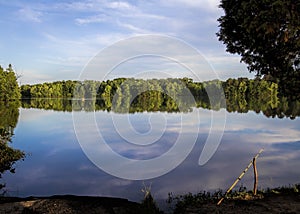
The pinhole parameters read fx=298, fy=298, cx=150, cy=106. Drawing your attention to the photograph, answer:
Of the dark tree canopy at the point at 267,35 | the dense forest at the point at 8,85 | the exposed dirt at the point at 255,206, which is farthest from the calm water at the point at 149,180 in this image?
the dense forest at the point at 8,85

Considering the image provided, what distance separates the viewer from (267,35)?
Result: 1752cm

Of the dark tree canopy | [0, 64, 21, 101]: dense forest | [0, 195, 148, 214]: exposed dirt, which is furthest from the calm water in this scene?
[0, 64, 21, 101]: dense forest

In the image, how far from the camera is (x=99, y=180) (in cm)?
2372

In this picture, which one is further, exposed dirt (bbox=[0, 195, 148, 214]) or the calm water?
the calm water

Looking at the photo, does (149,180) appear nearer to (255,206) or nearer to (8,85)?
(255,206)

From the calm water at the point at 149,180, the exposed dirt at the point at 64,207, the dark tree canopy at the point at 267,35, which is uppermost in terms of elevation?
the dark tree canopy at the point at 267,35

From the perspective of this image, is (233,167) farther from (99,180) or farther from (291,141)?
(291,141)

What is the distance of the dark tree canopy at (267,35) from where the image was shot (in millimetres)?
15084

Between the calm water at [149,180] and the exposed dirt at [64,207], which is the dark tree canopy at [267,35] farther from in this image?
the exposed dirt at [64,207]

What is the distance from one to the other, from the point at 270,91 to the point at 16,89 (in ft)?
483

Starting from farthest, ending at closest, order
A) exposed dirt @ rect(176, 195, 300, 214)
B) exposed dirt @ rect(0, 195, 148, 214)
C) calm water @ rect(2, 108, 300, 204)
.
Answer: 1. calm water @ rect(2, 108, 300, 204)
2. exposed dirt @ rect(0, 195, 148, 214)
3. exposed dirt @ rect(176, 195, 300, 214)

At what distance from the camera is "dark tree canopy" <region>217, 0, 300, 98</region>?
15084mm

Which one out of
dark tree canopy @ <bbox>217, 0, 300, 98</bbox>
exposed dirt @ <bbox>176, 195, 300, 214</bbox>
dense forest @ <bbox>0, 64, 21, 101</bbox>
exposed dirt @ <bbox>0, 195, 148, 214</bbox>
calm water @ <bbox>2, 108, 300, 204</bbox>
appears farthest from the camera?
dense forest @ <bbox>0, 64, 21, 101</bbox>

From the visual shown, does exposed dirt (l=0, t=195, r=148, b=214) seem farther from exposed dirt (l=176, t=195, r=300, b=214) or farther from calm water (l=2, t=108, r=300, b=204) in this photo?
calm water (l=2, t=108, r=300, b=204)
